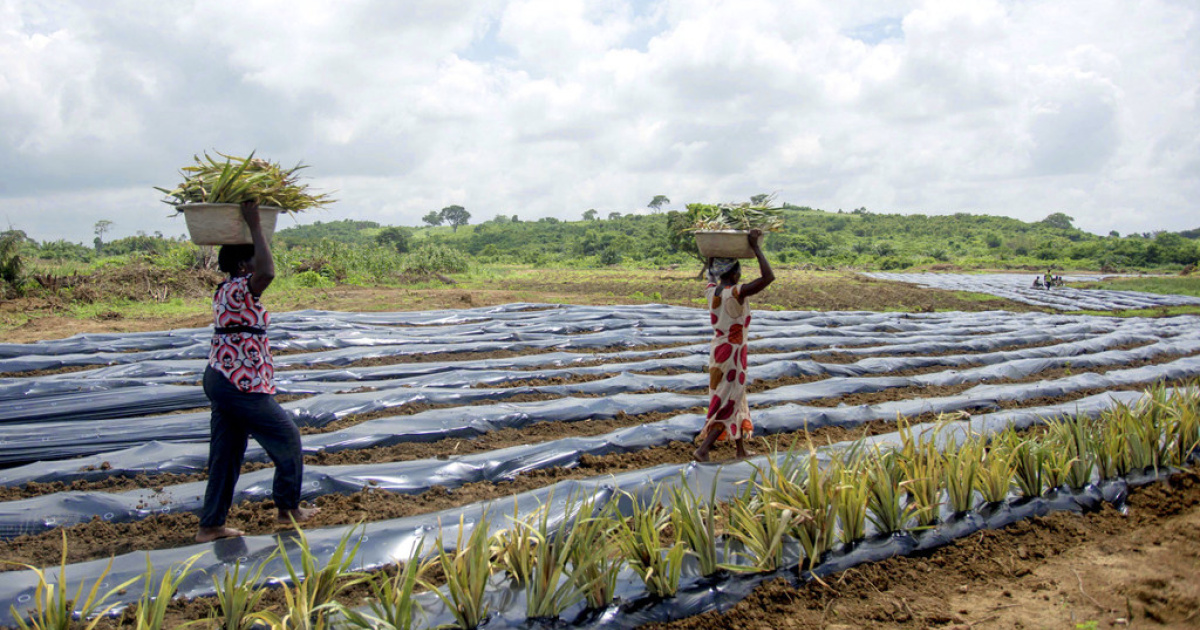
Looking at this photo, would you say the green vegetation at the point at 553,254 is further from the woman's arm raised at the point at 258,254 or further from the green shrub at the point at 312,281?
the woman's arm raised at the point at 258,254

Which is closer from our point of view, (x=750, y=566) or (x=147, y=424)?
(x=750, y=566)

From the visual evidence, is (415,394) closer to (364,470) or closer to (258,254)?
(364,470)

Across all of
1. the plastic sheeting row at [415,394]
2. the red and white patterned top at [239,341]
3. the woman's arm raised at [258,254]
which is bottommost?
the plastic sheeting row at [415,394]

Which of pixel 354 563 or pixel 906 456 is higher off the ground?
pixel 906 456

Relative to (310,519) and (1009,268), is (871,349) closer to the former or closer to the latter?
(310,519)

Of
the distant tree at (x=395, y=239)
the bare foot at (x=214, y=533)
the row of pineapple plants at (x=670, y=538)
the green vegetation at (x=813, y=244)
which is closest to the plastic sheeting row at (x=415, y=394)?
the bare foot at (x=214, y=533)

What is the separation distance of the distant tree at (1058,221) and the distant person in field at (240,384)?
69.9 metres

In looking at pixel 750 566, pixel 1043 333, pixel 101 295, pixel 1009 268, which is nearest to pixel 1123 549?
pixel 750 566

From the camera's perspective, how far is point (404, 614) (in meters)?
2.11

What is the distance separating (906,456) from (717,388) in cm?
121

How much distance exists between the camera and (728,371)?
4090 mm

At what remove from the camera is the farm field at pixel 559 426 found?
2.81 meters

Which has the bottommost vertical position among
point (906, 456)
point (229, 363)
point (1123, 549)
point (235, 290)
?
point (1123, 549)

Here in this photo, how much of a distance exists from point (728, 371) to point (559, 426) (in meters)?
1.58
